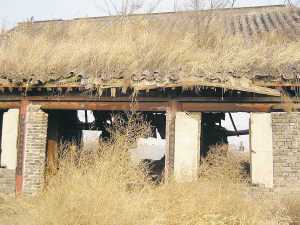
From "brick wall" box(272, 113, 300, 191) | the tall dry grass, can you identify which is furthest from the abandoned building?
the tall dry grass

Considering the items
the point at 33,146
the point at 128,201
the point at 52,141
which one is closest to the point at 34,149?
the point at 33,146

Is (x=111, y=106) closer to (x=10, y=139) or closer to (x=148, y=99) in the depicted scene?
(x=148, y=99)

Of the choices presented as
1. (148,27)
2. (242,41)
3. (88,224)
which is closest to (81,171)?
(88,224)

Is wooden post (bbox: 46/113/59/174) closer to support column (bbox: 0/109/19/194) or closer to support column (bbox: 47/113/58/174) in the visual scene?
support column (bbox: 47/113/58/174)

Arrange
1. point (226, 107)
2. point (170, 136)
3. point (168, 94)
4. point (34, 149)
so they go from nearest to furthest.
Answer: point (226, 107), point (170, 136), point (168, 94), point (34, 149)

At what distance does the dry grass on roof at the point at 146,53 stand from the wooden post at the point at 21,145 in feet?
3.05

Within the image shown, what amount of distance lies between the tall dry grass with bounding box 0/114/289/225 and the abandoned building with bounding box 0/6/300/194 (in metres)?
1.32

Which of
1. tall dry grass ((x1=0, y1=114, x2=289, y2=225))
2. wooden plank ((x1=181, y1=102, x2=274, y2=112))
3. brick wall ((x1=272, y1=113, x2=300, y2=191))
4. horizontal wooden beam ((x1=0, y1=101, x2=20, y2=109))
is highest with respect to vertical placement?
horizontal wooden beam ((x1=0, y1=101, x2=20, y2=109))

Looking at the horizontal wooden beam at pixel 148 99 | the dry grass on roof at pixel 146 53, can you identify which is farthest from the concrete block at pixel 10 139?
the dry grass on roof at pixel 146 53

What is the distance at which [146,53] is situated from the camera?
33.1ft

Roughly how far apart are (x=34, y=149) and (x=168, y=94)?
3.63 m

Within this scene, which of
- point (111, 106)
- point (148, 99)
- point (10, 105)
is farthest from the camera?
point (10, 105)

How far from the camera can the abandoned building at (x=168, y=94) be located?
8.55 metres

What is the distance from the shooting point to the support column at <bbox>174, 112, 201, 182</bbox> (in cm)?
891
